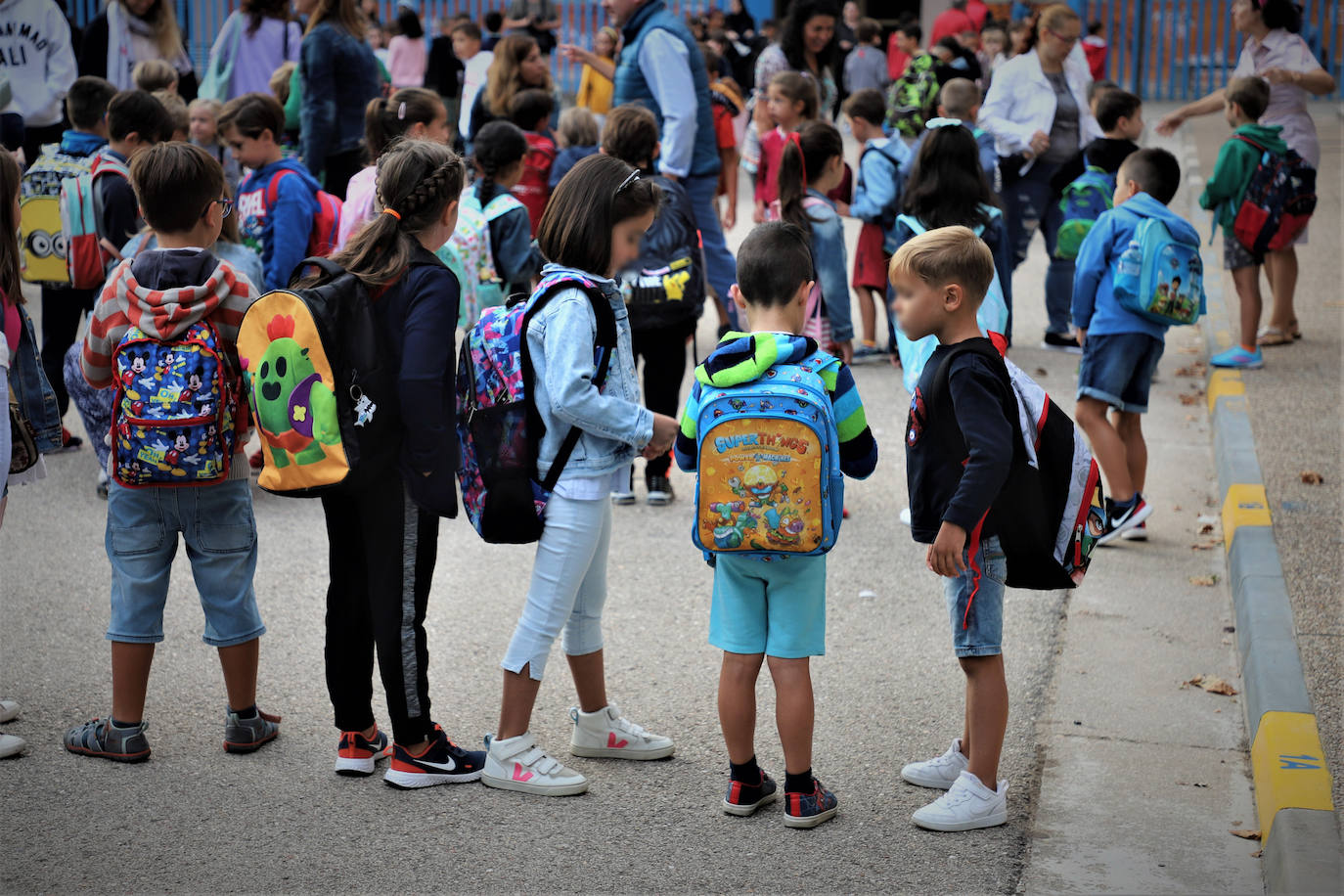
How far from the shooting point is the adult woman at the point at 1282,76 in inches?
348

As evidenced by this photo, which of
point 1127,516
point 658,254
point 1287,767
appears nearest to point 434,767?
point 1287,767

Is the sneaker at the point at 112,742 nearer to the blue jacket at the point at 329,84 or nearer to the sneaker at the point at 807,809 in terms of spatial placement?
the sneaker at the point at 807,809

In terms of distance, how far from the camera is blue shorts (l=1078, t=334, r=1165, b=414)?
5750 mm

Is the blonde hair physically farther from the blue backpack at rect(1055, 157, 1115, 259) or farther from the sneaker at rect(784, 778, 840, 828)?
the blue backpack at rect(1055, 157, 1115, 259)

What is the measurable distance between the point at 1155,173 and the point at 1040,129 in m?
3.45

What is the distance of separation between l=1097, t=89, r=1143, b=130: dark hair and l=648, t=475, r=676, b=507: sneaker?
365cm

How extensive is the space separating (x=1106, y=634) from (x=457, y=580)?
8.24ft

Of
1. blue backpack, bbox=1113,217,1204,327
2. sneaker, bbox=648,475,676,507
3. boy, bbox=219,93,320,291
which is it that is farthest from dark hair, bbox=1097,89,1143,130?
boy, bbox=219,93,320,291

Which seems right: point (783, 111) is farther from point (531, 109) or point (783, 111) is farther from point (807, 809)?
point (807, 809)

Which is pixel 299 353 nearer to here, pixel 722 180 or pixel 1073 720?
pixel 1073 720

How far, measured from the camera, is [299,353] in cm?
344

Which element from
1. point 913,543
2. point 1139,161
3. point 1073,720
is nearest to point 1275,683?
point 1073,720

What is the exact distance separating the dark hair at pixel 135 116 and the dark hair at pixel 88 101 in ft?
1.65

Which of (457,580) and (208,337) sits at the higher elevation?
(208,337)
